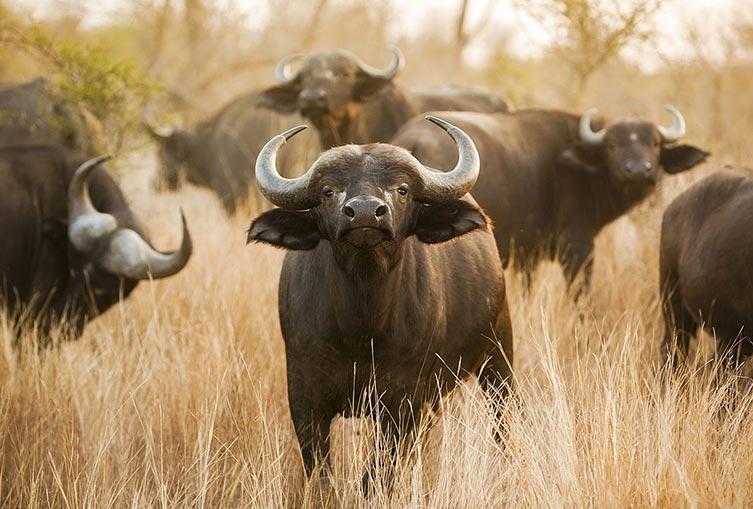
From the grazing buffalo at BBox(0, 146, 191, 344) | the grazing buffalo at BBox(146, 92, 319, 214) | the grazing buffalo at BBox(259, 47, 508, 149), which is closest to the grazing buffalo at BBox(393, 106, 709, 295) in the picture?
the grazing buffalo at BBox(259, 47, 508, 149)

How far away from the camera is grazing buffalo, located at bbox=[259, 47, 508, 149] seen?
8.82 meters

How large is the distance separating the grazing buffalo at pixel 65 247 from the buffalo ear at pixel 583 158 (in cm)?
307

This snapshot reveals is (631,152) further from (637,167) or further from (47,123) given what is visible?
(47,123)

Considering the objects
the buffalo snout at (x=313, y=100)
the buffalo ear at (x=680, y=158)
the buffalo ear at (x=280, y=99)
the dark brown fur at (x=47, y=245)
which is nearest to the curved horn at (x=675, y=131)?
the buffalo ear at (x=680, y=158)

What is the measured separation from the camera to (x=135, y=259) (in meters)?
6.52

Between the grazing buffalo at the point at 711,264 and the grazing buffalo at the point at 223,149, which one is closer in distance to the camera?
the grazing buffalo at the point at 711,264

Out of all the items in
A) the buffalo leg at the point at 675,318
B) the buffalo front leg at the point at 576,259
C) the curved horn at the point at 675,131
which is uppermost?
the curved horn at the point at 675,131

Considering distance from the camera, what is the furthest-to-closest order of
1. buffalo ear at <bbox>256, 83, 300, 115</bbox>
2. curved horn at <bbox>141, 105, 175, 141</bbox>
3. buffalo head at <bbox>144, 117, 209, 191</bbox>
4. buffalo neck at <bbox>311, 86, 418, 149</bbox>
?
1. buffalo head at <bbox>144, 117, 209, 191</bbox>
2. curved horn at <bbox>141, 105, 175, 141</bbox>
3. buffalo ear at <bbox>256, 83, 300, 115</bbox>
4. buffalo neck at <bbox>311, 86, 418, 149</bbox>

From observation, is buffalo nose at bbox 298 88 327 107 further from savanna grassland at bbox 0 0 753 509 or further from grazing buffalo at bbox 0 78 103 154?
grazing buffalo at bbox 0 78 103 154

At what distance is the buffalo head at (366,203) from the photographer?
12.1ft

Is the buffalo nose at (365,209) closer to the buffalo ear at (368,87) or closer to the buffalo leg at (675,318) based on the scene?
the buffalo leg at (675,318)

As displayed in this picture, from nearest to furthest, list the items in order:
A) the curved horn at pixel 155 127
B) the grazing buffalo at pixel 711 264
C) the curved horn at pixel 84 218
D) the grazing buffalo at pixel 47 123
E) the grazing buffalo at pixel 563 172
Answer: the grazing buffalo at pixel 711 264, the curved horn at pixel 84 218, the grazing buffalo at pixel 563 172, the grazing buffalo at pixel 47 123, the curved horn at pixel 155 127

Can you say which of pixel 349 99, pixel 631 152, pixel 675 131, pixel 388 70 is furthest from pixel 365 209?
pixel 388 70

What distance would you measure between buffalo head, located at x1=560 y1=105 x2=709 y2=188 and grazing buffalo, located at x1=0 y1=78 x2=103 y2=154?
3806 millimetres
